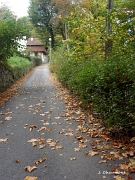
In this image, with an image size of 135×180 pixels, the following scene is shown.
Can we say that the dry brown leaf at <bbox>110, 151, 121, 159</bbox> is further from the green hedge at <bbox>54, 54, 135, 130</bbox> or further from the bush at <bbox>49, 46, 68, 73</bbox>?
the bush at <bbox>49, 46, 68, 73</bbox>

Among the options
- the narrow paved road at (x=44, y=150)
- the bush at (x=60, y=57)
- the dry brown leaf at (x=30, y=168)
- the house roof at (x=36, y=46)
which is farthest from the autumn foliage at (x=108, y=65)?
the house roof at (x=36, y=46)

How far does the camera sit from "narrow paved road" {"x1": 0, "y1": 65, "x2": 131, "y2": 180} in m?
3.67

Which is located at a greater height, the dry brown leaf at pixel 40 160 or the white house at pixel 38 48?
the white house at pixel 38 48

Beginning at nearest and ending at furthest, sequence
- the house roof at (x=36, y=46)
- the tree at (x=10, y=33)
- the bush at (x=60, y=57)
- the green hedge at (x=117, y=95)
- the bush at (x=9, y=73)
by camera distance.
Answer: the green hedge at (x=117, y=95) < the tree at (x=10, y=33) < the bush at (x=9, y=73) < the bush at (x=60, y=57) < the house roof at (x=36, y=46)

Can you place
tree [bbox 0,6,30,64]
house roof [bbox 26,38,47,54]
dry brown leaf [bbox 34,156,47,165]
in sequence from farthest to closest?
1. house roof [bbox 26,38,47,54]
2. tree [bbox 0,6,30,64]
3. dry brown leaf [bbox 34,156,47,165]

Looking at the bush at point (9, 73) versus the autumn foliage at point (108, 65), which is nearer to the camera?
the autumn foliage at point (108, 65)

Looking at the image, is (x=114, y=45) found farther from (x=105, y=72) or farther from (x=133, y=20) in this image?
(x=105, y=72)

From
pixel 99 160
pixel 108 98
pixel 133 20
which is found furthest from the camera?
pixel 133 20

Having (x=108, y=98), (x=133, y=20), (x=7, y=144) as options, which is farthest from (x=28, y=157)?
(x=133, y=20)

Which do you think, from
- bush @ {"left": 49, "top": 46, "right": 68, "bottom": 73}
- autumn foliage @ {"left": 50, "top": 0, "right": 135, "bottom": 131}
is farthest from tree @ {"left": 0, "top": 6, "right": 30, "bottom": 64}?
bush @ {"left": 49, "top": 46, "right": 68, "bottom": 73}

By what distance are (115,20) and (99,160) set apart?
6.09 meters

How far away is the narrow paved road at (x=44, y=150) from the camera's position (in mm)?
3672

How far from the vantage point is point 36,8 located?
132ft

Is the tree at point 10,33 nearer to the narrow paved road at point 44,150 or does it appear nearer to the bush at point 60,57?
the bush at point 60,57
